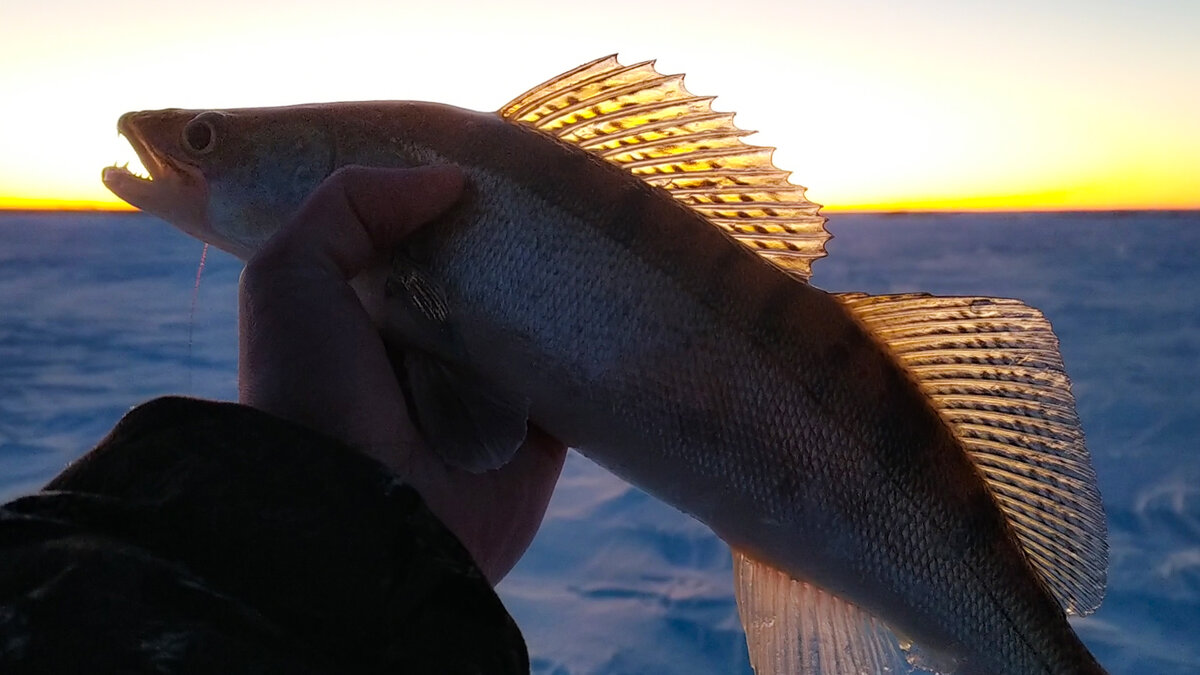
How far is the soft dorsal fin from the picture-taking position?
5.48 ft

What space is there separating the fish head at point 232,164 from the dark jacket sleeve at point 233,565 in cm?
73

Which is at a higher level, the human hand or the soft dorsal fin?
the soft dorsal fin

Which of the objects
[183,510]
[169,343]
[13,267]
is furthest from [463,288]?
[13,267]

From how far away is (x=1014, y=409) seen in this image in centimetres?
160

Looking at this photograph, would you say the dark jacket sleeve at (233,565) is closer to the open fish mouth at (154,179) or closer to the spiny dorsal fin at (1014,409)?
the open fish mouth at (154,179)

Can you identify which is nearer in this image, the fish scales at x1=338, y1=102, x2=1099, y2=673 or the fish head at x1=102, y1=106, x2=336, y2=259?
the fish scales at x1=338, y1=102, x2=1099, y2=673

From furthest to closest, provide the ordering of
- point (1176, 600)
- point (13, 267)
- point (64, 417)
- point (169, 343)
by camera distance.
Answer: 1. point (13, 267)
2. point (169, 343)
3. point (64, 417)
4. point (1176, 600)

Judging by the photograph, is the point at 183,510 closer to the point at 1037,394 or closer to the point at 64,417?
the point at 1037,394

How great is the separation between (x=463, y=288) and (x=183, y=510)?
29.6 inches

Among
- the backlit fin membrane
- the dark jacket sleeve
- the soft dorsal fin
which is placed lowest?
the backlit fin membrane

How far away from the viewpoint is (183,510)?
929 mm

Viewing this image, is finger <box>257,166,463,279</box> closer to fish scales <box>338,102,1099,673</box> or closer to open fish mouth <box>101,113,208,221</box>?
fish scales <box>338,102,1099,673</box>

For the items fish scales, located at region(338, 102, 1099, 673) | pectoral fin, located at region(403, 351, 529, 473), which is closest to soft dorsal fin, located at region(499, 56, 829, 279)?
fish scales, located at region(338, 102, 1099, 673)

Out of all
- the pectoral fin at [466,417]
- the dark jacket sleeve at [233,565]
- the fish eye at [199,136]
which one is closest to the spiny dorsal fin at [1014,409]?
the pectoral fin at [466,417]
